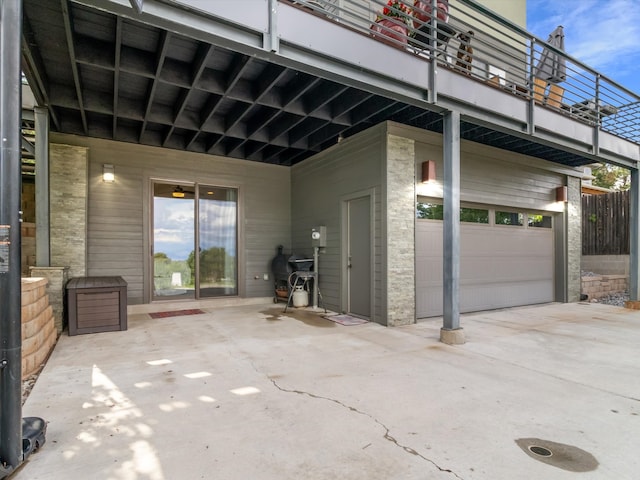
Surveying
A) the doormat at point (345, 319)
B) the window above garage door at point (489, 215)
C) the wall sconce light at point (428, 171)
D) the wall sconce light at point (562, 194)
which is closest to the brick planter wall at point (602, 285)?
the window above garage door at point (489, 215)

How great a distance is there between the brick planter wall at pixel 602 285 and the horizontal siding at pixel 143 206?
725 centimetres

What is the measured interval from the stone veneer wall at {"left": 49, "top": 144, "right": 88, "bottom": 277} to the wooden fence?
12206 mm

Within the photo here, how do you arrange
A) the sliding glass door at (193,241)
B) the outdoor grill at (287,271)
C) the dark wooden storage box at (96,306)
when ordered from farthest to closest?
1. the outdoor grill at (287,271)
2. the sliding glass door at (193,241)
3. the dark wooden storage box at (96,306)

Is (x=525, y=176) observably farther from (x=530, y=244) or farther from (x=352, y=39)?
(x=352, y=39)

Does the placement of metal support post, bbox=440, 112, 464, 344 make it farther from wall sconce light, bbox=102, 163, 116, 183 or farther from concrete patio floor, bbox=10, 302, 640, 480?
wall sconce light, bbox=102, 163, 116, 183

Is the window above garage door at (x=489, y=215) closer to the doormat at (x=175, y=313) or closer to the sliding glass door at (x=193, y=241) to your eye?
the sliding glass door at (x=193, y=241)

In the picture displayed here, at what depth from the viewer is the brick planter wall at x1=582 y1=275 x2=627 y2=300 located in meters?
8.13

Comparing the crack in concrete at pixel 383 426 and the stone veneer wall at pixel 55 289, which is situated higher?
the stone veneer wall at pixel 55 289

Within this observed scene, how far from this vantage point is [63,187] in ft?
18.3

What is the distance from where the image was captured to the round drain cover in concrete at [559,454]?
1864 millimetres

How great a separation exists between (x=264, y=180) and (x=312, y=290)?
8.43 ft

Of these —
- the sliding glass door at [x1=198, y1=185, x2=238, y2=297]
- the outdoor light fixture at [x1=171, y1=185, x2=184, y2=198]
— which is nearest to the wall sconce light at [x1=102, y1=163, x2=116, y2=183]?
the outdoor light fixture at [x1=171, y1=185, x2=184, y2=198]

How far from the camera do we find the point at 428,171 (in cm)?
552

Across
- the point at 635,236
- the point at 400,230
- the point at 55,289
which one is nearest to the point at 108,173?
the point at 55,289
